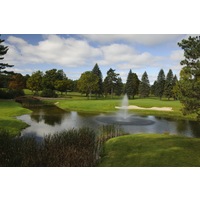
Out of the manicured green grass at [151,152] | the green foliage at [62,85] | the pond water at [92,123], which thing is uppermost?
the green foliage at [62,85]

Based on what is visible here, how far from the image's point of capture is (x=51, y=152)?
730 cm

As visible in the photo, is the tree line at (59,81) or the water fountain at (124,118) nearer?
the tree line at (59,81)

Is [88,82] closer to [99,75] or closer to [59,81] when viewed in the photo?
[99,75]

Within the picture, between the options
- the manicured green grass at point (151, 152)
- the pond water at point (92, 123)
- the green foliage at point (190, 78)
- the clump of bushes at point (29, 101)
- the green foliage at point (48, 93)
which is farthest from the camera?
the green foliage at point (48, 93)

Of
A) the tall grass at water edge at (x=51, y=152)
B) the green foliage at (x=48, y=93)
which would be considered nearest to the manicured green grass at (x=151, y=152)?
the tall grass at water edge at (x=51, y=152)

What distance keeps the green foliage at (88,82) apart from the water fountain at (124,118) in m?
1.93

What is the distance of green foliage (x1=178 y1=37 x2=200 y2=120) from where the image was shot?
293 inches

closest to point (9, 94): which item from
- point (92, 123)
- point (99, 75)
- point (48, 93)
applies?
point (48, 93)

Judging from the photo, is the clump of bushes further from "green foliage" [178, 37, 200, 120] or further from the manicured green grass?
"green foliage" [178, 37, 200, 120]

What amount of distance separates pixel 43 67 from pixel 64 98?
2496 mm

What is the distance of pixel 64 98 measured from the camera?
438 inches

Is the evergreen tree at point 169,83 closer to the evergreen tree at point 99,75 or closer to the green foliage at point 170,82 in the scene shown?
the green foliage at point 170,82

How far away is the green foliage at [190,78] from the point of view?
7.43 m
